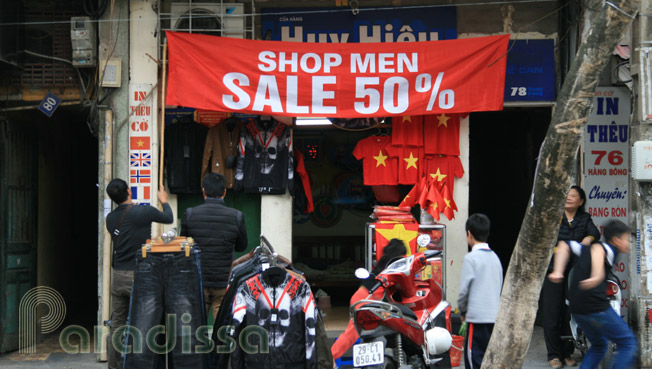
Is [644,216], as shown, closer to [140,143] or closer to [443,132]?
[443,132]

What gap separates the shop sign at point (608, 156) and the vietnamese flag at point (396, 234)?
2.54 metres

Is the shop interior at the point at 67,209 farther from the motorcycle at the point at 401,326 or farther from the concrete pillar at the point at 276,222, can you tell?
the motorcycle at the point at 401,326

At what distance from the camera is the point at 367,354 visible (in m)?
6.41

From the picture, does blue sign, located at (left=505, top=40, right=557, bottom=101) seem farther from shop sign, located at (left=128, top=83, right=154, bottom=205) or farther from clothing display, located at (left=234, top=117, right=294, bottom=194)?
shop sign, located at (left=128, top=83, right=154, bottom=205)

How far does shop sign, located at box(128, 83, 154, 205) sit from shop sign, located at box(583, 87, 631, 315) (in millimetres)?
5863

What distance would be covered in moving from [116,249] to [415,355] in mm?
3447

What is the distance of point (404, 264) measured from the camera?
702 centimetres

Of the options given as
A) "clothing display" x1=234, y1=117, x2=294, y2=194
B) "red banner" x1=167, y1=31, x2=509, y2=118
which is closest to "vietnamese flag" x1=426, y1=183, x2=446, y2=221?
"red banner" x1=167, y1=31, x2=509, y2=118

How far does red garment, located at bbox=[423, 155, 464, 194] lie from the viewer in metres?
10.2

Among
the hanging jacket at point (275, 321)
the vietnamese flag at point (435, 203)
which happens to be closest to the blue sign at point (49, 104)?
the hanging jacket at point (275, 321)

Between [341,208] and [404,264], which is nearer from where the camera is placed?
[404,264]

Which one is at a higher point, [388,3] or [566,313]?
[388,3]

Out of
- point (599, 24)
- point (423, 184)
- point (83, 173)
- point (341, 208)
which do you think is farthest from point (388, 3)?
point (83, 173)

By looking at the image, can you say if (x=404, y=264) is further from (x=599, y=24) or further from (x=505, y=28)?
(x=505, y=28)
